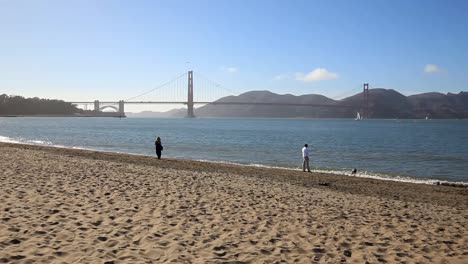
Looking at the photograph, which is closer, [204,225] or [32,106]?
[204,225]

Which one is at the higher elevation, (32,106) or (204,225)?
(32,106)

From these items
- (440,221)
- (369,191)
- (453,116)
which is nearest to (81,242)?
(440,221)

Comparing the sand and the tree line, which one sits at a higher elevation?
the tree line

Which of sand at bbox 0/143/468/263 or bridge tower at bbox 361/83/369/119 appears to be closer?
sand at bbox 0/143/468/263

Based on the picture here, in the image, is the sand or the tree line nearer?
the sand

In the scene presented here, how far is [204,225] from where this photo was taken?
6016 millimetres

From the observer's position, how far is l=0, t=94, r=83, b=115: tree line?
497ft

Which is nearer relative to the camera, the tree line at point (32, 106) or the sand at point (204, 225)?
the sand at point (204, 225)

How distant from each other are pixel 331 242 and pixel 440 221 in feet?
10.2

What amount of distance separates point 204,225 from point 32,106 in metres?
173

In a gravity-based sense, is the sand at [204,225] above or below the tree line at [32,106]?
below

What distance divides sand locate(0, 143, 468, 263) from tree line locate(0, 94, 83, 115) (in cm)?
16193

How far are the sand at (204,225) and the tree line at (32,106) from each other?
16193cm

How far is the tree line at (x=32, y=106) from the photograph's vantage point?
151500 millimetres
